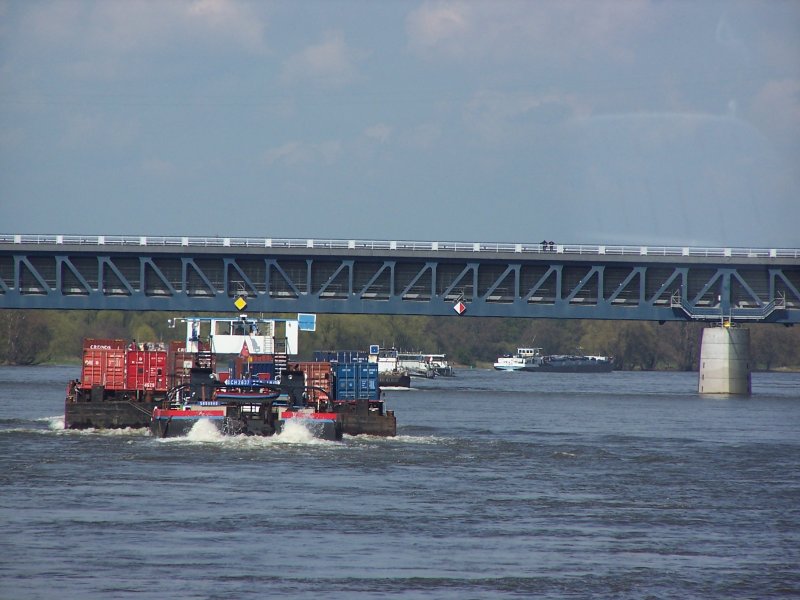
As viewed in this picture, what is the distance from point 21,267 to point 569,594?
92968 mm

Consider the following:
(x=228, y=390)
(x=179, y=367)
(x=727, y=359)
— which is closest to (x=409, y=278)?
(x=727, y=359)

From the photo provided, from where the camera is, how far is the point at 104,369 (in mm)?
63156

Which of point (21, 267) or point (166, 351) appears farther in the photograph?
point (21, 267)

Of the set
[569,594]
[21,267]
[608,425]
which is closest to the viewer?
[569,594]

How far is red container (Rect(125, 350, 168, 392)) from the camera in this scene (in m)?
63.2

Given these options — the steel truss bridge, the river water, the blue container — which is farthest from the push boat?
the steel truss bridge

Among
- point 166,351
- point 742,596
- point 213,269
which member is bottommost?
point 742,596

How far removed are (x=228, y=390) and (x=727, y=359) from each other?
63.3 m

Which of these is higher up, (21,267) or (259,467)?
(21,267)

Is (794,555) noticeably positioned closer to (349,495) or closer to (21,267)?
(349,495)

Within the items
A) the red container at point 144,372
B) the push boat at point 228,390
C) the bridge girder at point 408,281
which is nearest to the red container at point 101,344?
the push boat at point 228,390

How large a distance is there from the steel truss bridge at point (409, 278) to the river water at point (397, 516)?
4484cm

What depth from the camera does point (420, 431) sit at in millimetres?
62062

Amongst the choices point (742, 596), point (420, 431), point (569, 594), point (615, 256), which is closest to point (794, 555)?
point (742, 596)
